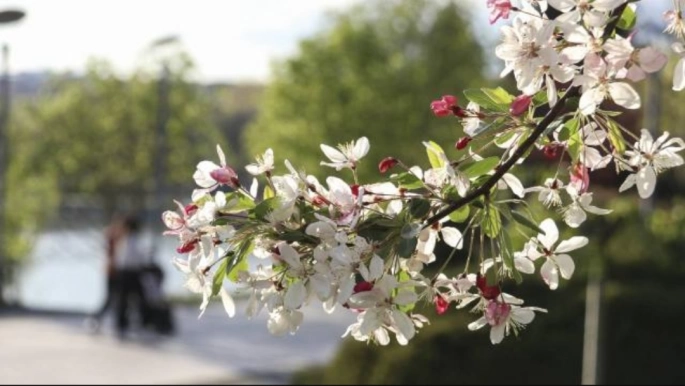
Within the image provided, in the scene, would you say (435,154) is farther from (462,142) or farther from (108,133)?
(108,133)

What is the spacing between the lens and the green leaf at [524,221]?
379 cm

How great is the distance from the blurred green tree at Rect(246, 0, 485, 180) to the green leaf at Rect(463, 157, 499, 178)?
5324 cm

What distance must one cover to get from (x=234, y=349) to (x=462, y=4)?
45.6m

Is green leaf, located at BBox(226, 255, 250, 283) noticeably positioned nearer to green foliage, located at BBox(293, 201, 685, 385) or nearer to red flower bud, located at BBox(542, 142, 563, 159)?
red flower bud, located at BBox(542, 142, 563, 159)

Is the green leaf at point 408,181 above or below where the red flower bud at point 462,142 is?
below

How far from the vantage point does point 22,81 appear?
123 ft


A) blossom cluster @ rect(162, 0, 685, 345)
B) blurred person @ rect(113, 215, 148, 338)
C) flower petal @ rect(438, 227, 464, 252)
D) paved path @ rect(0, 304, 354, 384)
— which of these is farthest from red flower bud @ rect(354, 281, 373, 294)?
blurred person @ rect(113, 215, 148, 338)

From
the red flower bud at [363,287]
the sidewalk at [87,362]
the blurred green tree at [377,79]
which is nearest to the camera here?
the red flower bud at [363,287]

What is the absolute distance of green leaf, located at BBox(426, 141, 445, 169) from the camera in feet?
12.4

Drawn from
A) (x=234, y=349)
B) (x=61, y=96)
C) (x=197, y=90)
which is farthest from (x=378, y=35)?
(x=234, y=349)

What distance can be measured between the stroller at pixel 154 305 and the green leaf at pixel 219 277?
52.4ft

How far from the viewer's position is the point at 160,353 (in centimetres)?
1762

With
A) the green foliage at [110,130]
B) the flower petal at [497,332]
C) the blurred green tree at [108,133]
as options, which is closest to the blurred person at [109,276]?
the flower petal at [497,332]

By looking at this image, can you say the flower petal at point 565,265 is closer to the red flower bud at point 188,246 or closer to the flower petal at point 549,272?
the flower petal at point 549,272
